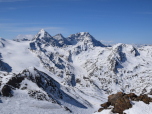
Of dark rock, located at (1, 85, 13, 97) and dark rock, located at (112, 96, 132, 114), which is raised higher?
dark rock, located at (112, 96, 132, 114)

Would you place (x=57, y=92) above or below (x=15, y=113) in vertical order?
below

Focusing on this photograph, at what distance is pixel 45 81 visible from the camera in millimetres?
A: 75438

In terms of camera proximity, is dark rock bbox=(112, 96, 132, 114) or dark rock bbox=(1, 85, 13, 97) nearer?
dark rock bbox=(112, 96, 132, 114)

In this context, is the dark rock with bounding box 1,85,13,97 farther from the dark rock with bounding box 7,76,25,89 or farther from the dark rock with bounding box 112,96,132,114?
the dark rock with bounding box 112,96,132,114

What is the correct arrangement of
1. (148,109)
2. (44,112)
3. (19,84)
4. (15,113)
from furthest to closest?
(19,84), (44,112), (15,113), (148,109)

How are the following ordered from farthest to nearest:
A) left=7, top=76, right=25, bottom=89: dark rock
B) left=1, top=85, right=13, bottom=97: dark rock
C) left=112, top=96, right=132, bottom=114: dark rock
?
left=7, top=76, right=25, bottom=89: dark rock
left=1, top=85, right=13, bottom=97: dark rock
left=112, top=96, right=132, bottom=114: dark rock

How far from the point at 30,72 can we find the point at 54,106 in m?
31.1

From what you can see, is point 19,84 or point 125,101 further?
point 19,84

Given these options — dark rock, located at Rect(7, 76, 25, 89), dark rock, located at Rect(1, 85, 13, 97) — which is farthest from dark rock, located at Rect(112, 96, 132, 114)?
dark rock, located at Rect(7, 76, 25, 89)

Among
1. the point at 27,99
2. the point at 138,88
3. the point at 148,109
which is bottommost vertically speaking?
the point at 138,88

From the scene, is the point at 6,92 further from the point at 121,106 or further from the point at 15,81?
the point at 121,106

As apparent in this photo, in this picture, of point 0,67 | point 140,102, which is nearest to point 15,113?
point 140,102

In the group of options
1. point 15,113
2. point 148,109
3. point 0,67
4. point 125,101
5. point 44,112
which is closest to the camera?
point 148,109

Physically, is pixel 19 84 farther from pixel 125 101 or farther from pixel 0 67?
pixel 0 67
